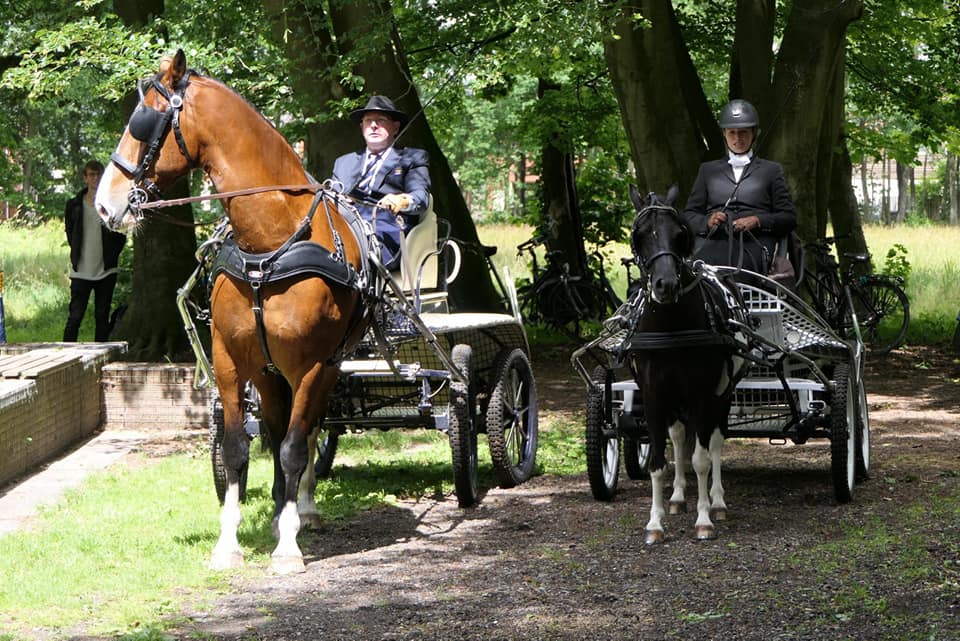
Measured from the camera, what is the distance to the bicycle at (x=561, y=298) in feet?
69.4

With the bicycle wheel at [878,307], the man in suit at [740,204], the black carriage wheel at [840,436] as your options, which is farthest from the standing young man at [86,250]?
the bicycle wheel at [878,307]

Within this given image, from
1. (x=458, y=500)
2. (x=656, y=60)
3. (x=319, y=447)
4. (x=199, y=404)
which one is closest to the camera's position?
(x=458, y=500)

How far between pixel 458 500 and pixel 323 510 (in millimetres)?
931

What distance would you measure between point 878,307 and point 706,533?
40.1 ft

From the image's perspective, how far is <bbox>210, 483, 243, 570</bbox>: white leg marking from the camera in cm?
757

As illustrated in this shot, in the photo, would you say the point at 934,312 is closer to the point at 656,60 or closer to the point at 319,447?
the point at 656,60

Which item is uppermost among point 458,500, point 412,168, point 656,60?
point 656,60

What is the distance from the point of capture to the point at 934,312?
23.8 meters

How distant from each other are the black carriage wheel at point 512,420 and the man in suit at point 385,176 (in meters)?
1.36

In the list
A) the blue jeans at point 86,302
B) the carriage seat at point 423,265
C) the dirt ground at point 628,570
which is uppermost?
the carriage seat at point 423,265

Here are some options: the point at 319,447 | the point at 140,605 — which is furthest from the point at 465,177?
the point at 140,605

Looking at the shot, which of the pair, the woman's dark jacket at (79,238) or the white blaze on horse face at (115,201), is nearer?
the white blaze on horse face at (115,201)

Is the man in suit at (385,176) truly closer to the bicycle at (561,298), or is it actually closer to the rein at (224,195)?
the rein at (224,195)

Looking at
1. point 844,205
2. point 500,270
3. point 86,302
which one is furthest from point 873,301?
point 86,302
